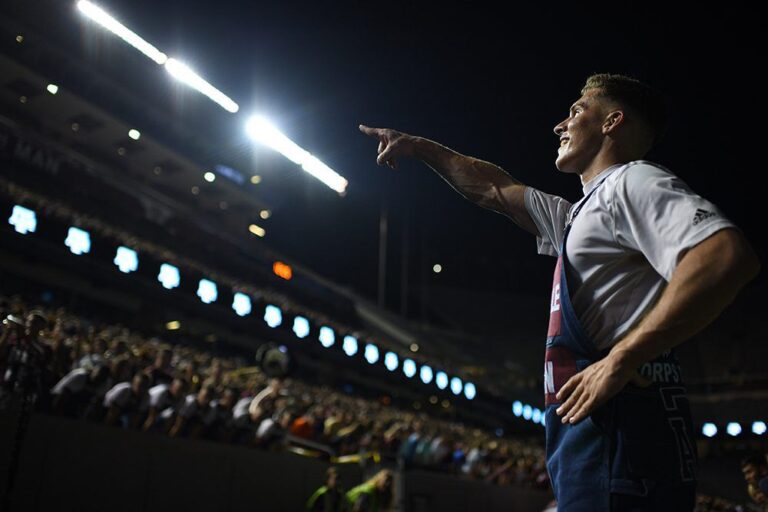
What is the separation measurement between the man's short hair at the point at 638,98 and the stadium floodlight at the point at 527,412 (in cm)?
2871

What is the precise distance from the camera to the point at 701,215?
1.44m

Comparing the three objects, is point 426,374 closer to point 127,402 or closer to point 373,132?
point 127,402

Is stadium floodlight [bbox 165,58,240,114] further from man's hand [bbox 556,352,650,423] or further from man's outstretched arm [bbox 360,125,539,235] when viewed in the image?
man's hand [bbox 556,352,650,423]

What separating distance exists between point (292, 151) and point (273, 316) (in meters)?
13.5

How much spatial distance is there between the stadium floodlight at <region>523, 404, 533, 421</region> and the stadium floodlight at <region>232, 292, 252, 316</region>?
1489cm

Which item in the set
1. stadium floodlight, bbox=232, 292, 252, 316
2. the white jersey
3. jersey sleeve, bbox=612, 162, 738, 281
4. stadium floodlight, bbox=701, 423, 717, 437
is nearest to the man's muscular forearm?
the white jersey

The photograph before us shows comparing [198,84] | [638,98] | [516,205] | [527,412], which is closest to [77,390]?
[516,205]

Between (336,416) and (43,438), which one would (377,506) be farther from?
(43,438)

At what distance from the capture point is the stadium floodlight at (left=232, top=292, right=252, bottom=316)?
19000mm

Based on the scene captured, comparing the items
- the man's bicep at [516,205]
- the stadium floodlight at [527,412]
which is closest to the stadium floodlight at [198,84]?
the stadium floodlight at [527,412]

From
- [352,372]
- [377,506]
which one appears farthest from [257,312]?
[377,506]

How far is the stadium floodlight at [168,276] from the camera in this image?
56.3 feet

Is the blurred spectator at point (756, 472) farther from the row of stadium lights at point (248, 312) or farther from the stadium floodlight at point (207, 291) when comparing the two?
the stadium floodlight at point (207, 291)

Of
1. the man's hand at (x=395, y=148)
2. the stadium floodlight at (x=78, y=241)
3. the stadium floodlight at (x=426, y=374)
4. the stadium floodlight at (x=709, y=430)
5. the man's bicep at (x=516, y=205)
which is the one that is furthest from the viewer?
the stadium floodlight at (x=709, y=430)
